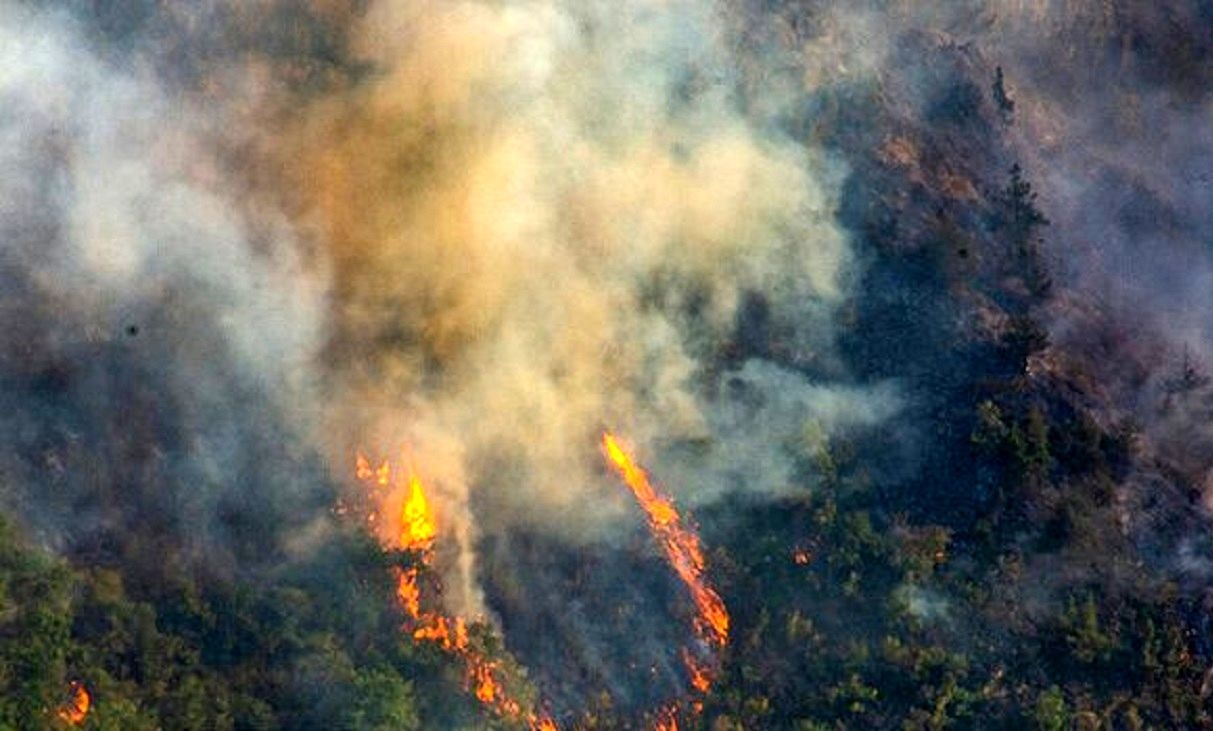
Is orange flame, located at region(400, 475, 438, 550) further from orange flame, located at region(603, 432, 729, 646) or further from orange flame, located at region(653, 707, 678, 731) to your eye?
orange flame, located at region(653, 707, 678, 731)

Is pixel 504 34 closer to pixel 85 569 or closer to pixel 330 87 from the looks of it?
pixel 330 87

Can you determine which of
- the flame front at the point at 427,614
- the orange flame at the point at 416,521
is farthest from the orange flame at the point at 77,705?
the orange flame at the point at 416,521

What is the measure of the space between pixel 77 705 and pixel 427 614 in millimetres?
7332

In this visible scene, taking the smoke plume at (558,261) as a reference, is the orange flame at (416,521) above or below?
below

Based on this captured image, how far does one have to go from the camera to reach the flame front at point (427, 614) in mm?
29531

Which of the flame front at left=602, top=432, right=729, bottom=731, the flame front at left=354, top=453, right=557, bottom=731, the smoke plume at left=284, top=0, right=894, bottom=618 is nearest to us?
the flame front at left=354, top=453, right=557, bottom=731

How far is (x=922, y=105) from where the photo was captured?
130 ft

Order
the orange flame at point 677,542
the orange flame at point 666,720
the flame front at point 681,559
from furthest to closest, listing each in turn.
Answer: the orange flame at point 677,542 < the flame front at point 681,559 < the orange flame at point 666,720

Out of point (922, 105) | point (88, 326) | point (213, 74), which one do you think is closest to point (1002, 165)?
point (922, 105)

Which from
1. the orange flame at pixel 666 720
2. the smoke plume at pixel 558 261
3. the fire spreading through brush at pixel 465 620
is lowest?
the orange flame at pixel 666 720

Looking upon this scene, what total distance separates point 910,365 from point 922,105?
9065 millimetres

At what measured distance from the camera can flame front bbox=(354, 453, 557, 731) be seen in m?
29.5

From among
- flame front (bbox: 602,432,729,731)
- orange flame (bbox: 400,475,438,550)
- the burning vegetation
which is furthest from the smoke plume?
flame front (bbox: 602,432,729,731)

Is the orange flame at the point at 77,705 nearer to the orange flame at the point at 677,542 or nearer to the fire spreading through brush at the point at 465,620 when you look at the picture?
the fire spreading through brush at the point at 465,620
